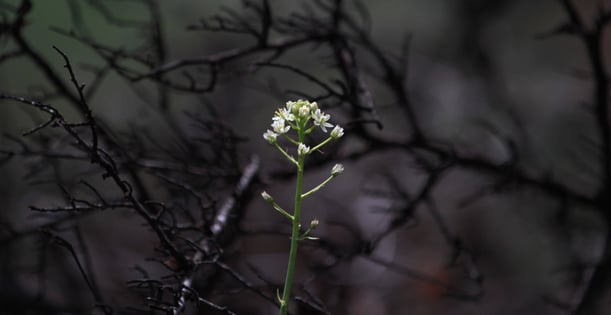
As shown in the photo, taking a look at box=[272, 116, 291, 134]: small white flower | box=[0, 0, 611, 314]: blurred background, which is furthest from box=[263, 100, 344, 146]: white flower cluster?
box=[0, 0, 611, 314]: blurred background

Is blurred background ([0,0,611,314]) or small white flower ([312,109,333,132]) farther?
blurred background ([0,0,611,314])

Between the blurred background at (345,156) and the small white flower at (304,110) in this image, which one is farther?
the blurred background at (345,156)

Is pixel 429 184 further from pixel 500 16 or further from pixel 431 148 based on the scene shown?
pixel 500 16

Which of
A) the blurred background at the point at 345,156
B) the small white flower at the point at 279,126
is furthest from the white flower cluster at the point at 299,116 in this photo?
the blurred background at the point at 345,156

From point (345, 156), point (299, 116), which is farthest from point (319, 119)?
point (345, 156)

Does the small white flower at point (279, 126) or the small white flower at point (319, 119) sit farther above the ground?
the small white flower at point (279, 126)

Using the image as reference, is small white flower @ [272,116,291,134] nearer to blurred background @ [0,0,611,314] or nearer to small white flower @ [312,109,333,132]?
small white flower @ [312,109,333,132]

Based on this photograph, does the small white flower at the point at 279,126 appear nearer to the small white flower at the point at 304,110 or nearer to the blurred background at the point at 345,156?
the small white flower at the point at 304,110

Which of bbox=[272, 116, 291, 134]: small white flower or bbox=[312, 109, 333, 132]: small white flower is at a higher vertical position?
bbox=[272, 116, 291, 134]: small white flower

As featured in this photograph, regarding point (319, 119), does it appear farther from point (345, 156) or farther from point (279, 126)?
point (345, 156)
